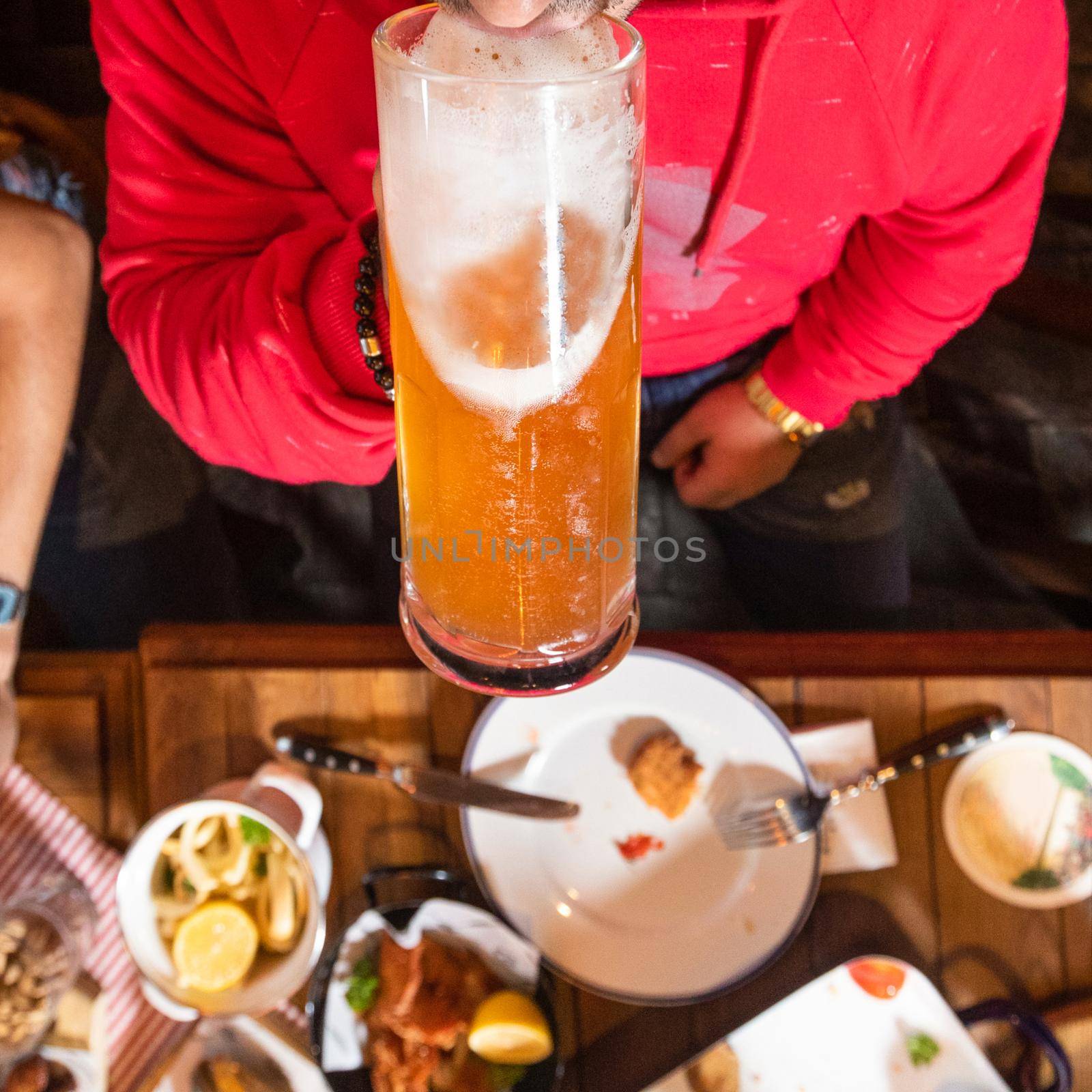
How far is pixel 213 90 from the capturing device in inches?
36.4

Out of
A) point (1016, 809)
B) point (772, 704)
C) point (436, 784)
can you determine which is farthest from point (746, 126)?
point (1016, 809)

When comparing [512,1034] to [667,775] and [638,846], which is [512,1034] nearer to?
[638,846]

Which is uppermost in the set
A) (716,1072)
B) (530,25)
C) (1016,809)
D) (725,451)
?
(530,25)

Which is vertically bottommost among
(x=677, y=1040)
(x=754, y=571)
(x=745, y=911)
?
(x=677, y=1040)

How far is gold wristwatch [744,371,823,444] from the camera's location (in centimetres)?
129

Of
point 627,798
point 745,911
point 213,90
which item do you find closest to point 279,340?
point 213,90

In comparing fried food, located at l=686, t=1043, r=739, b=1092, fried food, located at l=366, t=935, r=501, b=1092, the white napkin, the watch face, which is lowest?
fried food, located at l=686, t=1043, r=739, b=1092

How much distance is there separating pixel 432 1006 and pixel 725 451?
92 cm

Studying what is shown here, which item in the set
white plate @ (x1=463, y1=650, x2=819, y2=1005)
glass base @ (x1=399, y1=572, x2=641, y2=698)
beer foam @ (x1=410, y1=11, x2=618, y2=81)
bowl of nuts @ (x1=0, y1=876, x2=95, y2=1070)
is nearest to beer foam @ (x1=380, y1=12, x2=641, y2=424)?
beer foam @ (x1=410, y1=11, x2=618, y2=81)

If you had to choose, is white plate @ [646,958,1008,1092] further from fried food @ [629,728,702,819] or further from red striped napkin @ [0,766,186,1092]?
red striped napkin @ [0,766,186,1092]

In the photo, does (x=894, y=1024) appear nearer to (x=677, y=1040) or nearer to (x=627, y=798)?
(x=677, y=1040)

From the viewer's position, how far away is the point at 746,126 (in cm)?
82

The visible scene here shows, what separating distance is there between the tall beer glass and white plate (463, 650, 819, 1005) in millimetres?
455

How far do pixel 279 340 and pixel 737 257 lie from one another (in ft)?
1.79
